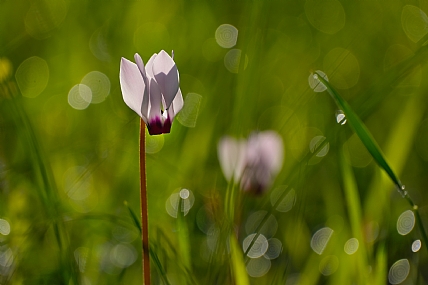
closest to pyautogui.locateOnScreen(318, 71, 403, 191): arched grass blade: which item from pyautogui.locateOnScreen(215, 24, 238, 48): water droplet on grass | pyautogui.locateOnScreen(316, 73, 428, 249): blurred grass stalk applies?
pyautogui.locateOnScreen(316, 73, 428, 249): blurred grass stalk

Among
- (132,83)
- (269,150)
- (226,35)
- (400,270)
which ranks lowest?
(400,270)

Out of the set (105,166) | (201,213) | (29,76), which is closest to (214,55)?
(29,76)

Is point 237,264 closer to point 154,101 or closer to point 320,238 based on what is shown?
point 154,101

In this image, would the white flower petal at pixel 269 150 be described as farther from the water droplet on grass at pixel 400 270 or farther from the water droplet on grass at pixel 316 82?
the water droplet on grass at pixel 400 270

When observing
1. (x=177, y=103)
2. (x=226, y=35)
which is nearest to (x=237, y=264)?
(x=177, y=103)

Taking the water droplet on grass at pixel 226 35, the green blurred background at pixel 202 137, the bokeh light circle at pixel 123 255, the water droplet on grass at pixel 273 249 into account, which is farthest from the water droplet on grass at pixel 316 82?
the water droplet on grass at pixel 226 35
